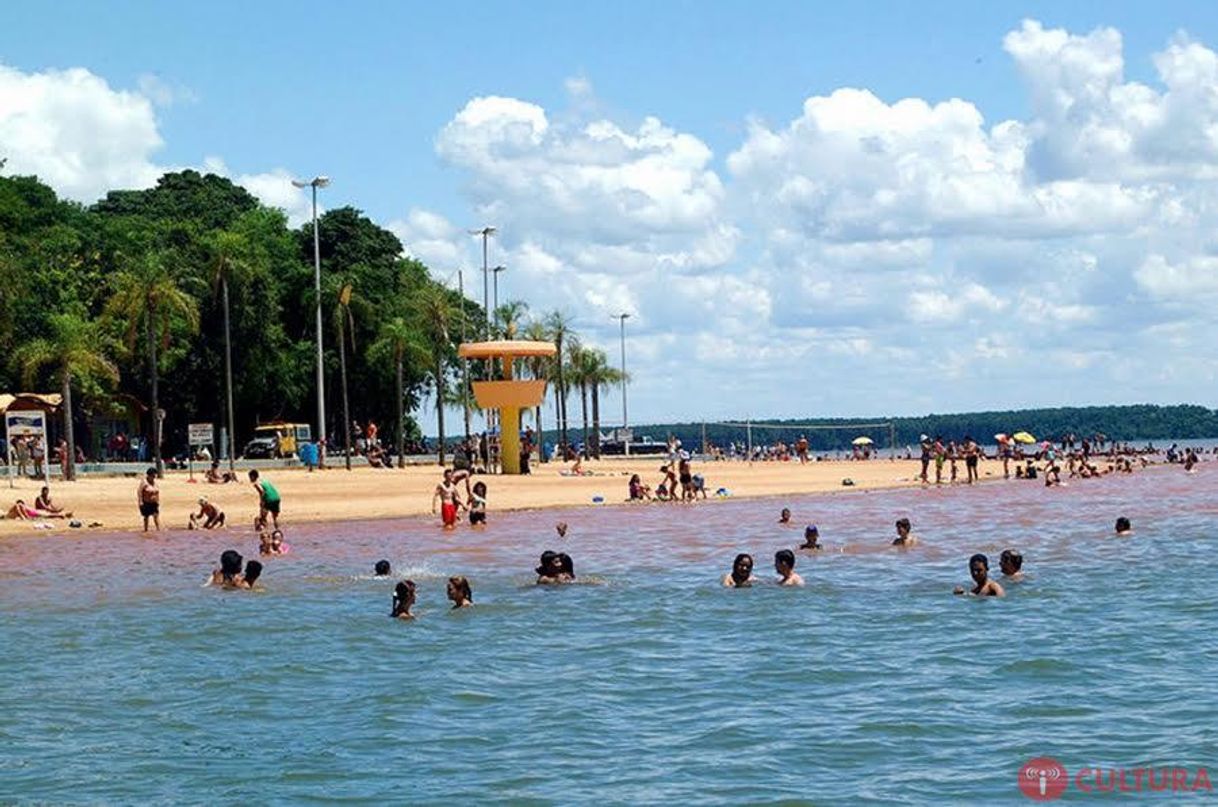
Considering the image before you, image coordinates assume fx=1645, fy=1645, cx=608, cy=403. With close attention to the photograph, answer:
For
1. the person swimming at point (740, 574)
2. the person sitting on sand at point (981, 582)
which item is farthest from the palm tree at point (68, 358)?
the person sitting on sand at point (981, 582)

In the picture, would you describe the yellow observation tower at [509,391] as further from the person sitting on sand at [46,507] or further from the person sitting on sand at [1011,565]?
the person sitting on sand at [1011,565]

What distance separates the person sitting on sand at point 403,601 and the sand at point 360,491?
701 inches

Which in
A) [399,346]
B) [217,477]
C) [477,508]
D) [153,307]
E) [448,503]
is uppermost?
[153,307]

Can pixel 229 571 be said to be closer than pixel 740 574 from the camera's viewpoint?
No

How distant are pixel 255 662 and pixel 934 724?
27.0ft

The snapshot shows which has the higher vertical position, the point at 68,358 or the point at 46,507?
the point at 68,358

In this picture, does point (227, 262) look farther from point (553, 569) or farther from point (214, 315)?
point (553, 569)

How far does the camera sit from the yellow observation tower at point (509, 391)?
193ft

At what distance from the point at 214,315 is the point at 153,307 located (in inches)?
605

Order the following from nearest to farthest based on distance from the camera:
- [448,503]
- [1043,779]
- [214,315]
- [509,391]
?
1. [1043,779]
2. [448,503]
3. [509,391]
4. [214,315]

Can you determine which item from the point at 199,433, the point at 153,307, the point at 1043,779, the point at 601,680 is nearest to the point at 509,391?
the point at 199,433

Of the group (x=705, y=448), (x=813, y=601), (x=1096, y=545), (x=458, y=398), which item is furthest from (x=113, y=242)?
A: (x=813, y=601)

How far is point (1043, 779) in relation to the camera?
11.9 m

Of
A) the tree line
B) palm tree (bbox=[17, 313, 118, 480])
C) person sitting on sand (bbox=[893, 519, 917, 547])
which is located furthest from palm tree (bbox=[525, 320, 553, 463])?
person sitting on sand (bbox=[893, 519, 917, 547])
